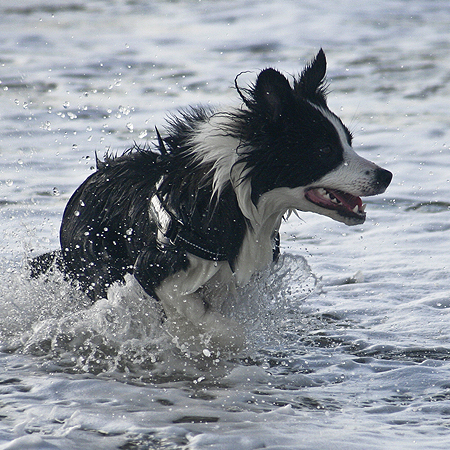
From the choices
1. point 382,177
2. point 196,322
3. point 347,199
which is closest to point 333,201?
point 347,199

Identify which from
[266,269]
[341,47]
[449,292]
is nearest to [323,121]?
[266,269]

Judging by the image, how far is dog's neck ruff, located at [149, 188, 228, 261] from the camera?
396 centimetres

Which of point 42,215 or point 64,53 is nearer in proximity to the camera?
point 42,215

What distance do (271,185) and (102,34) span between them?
11033 mm

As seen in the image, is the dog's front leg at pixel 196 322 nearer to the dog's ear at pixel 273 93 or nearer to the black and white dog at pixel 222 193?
the black and white dog at pixel 222 193

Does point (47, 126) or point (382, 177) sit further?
point (47, 126)

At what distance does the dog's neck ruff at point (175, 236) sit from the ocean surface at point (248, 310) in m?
0.37

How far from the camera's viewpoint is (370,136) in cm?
861

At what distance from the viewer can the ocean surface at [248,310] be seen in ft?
11.5

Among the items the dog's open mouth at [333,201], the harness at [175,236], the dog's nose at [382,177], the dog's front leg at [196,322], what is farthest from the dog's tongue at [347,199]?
the dog's front leg at [196,322]

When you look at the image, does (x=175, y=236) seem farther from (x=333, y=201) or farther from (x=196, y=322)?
(x=333, y=201)

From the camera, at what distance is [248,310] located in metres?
4.44

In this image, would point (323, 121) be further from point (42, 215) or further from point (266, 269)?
point (42, 215)

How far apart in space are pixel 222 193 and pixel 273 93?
1.73 feet
